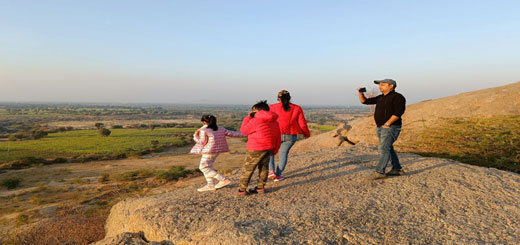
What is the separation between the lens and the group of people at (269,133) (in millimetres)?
4164

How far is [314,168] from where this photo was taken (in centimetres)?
646

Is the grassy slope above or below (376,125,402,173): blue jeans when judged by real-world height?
below

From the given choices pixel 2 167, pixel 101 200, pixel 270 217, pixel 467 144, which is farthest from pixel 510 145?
pixel 2 167

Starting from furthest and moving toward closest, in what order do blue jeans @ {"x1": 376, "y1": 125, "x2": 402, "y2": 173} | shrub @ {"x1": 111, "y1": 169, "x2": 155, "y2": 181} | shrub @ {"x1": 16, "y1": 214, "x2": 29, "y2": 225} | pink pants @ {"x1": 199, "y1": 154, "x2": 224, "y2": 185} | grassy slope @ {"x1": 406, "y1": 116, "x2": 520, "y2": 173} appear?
1. shrub @ {"x1": 111, "y1": 169, "x2": 155, "y2": 181}
2. shrub @ {"x1": 16, "y1": 214, "x2": 29, "y2": 225}
3. grassy slope @ {"x1": 406, "y1": 116, "x2": 520, "y2": 173}
4. pink pants @ {"x1": 199, "y1": 154, "x2": 224, "y2": 185}
5. blue jeans @ {"x1": 376, "y1": 125, "x2": 402, "y2": 173}

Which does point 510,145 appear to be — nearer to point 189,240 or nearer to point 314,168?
point 314,168

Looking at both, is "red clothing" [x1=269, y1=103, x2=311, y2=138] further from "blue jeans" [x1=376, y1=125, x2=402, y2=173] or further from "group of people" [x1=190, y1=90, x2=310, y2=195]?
"blue jeans" [x1=376, y1=125, x2=402, y2=173]

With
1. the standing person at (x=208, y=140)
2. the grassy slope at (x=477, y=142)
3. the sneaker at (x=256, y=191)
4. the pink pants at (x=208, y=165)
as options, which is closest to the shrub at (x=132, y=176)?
the pink pants at (x=208, y=165)

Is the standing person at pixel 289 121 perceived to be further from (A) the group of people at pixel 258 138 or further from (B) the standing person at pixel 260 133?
(B) the standing person at pixel 260 133

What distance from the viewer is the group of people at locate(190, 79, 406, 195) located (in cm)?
416

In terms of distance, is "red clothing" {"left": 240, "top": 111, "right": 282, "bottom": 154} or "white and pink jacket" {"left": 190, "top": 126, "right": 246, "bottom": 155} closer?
"red clothing" {"left": 240, "top": 111, "right": 282, "bottom": 154}

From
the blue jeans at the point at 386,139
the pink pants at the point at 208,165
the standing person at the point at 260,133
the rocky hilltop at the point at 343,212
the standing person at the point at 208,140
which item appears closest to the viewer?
the rocky hilltop at the point at 343,212

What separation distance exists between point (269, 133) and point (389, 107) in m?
2.23

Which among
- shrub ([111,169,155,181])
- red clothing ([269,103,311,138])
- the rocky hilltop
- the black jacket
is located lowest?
shrub ([111,169,155,181])

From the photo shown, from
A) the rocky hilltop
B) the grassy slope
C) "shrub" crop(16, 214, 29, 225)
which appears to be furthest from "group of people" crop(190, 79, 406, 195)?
"shrub" crop(16, 214, 29, 225)
